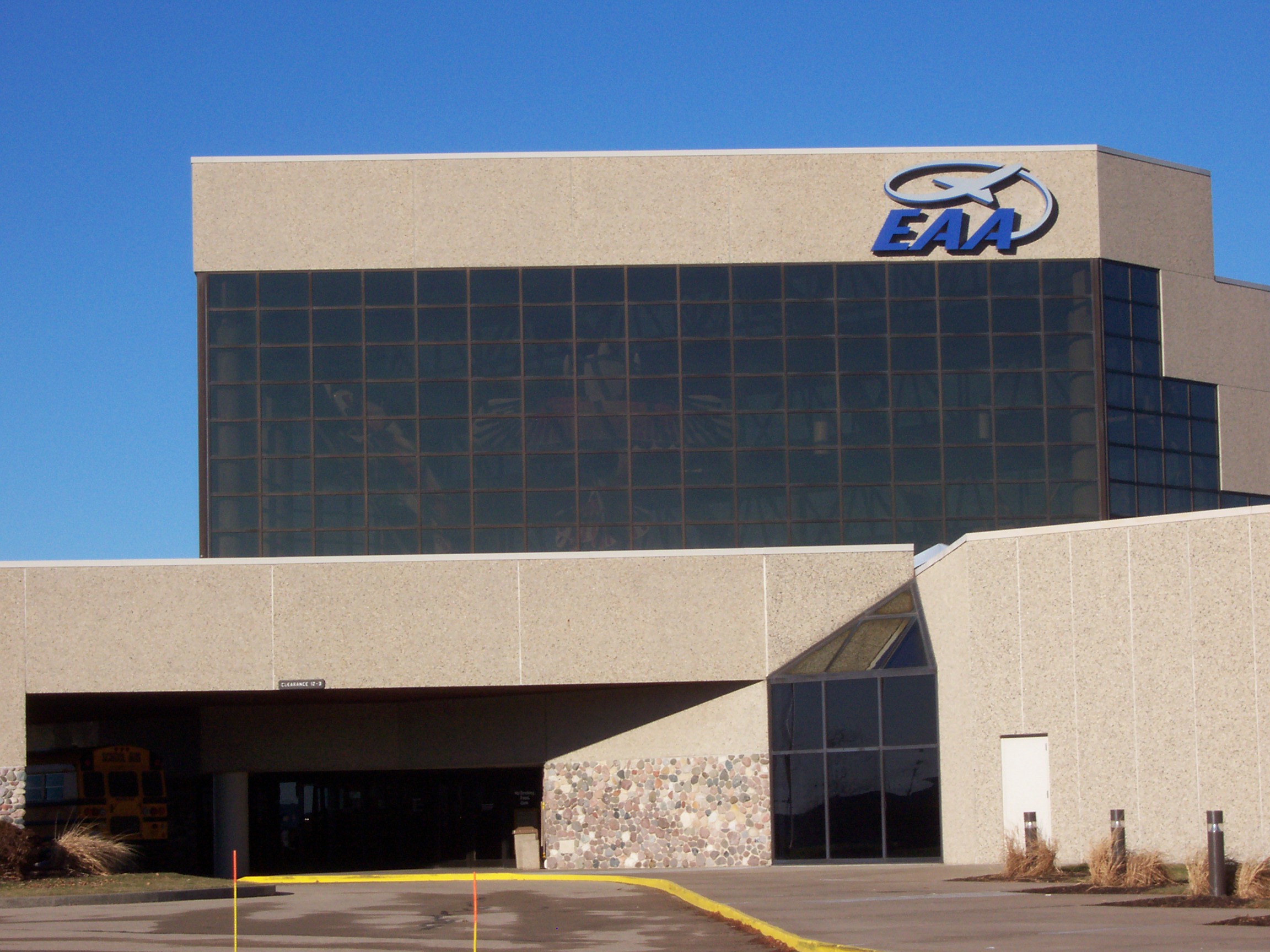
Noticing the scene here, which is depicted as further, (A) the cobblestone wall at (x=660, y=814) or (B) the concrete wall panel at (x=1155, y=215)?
(B) the concrete wall panel at (x=1155, y=215)

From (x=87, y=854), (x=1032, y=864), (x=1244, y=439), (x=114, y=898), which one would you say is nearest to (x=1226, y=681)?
(x=1032, y=864)

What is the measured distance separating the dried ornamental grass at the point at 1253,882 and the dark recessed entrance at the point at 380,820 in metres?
24.5

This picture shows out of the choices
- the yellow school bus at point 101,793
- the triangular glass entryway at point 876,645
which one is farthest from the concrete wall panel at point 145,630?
the triangular glass entryway at point 876,645

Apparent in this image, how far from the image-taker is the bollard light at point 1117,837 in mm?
20859

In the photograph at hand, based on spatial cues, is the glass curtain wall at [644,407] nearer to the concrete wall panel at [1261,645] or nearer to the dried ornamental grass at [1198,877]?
the concrete wall panel at [1261,645]

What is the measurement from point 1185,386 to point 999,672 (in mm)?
18720

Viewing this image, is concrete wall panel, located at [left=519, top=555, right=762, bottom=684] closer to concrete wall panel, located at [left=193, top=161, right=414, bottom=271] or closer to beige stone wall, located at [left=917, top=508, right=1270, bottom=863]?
Result: beige stone wall, located at [left=917, top=508, right=1270, bottom=863]

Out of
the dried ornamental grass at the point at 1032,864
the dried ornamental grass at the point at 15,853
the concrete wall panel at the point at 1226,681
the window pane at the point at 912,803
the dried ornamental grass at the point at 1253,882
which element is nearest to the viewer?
the dried ornamental grass at the point at 1253,882

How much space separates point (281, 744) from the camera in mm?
39625

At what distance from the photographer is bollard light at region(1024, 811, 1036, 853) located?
23.8 meters

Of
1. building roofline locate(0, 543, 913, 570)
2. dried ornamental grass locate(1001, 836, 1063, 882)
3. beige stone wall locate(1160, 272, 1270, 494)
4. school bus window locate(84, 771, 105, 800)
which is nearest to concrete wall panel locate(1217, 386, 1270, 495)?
beige stone wall locate(1160, 272, 1270, 494)

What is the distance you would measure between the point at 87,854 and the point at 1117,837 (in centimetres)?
1753

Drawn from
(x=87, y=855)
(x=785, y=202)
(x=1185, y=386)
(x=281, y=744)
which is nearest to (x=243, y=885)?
(x=87, y=855)

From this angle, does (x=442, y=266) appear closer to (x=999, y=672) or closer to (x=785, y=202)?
(x=785, y=202)
